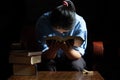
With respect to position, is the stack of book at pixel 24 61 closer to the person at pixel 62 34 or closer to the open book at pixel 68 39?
the open book at pixel 68 39

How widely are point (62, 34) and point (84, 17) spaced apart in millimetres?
656

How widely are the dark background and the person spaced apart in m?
0.55

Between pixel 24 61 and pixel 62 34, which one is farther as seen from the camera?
pixel 62 34

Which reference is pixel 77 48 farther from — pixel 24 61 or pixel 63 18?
pixel 24 61

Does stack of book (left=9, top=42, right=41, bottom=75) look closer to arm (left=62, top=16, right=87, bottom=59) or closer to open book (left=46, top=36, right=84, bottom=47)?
open book (left=46, top=36, right=84, bottom=47)

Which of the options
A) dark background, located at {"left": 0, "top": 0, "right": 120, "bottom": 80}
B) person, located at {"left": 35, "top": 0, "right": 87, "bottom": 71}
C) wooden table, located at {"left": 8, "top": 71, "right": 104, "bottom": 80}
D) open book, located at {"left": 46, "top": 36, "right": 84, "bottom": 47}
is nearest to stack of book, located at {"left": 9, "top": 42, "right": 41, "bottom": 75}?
wooden table, located at {"left": 8, "top": 71, "right": 104, "bottom": 80}

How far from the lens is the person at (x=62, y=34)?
A: 2.27 metres

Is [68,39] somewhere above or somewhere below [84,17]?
below

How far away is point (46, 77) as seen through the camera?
1.91 meters

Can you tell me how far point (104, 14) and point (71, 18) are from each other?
3.34 ft

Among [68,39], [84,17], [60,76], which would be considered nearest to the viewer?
[60,76]

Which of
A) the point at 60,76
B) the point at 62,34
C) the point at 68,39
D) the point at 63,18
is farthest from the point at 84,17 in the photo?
the point at 60,76

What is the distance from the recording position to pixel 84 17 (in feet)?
10.1

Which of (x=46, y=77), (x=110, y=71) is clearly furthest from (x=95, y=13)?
(x=46, y=77)
